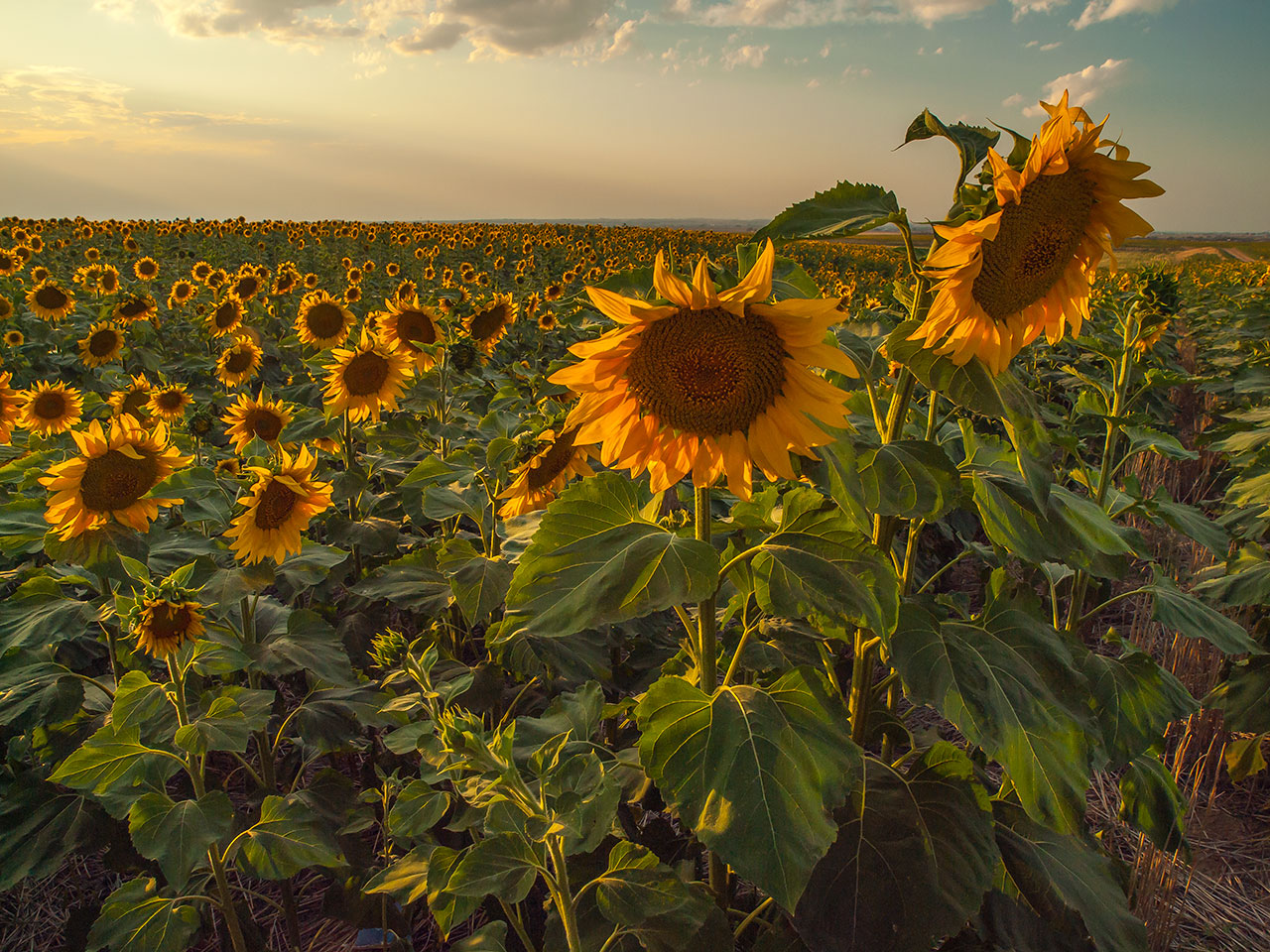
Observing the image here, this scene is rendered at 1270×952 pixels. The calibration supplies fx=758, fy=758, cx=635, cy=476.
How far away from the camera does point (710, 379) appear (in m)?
1.36

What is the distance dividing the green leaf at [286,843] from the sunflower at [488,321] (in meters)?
3.11

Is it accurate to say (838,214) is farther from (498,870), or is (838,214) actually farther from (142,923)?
(142,923)

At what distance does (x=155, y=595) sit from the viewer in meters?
1.99

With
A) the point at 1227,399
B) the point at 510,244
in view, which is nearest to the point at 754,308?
the point at 1227,399

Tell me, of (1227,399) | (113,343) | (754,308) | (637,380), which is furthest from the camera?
(1227,399)

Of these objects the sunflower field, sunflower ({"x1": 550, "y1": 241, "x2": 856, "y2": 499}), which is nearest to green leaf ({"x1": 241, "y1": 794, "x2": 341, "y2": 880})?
the sunflower field

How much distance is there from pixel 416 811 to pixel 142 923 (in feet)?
2.65

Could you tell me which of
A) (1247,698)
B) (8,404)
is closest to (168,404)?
(8,404)

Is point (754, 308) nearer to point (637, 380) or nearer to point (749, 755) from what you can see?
point (637, 380)

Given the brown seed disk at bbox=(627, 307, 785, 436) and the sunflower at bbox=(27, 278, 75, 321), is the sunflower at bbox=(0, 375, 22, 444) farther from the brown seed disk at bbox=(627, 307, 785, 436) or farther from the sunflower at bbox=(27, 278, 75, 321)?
the brown seed disk at bbox=(627, 307, 785, 436)

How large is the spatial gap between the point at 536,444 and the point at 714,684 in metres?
1.19

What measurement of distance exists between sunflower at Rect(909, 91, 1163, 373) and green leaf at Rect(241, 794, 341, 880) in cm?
196

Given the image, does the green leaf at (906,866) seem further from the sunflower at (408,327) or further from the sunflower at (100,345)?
Answer: the sunflower at (100,345)

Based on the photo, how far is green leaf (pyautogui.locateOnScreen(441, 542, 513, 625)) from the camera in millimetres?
2182
